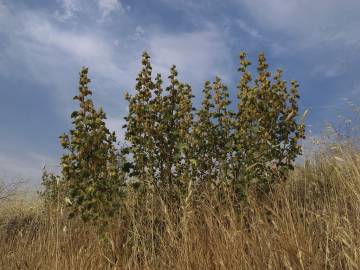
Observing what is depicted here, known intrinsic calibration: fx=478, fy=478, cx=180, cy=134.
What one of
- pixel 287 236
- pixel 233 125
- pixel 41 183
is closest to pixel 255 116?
pixel 233 125

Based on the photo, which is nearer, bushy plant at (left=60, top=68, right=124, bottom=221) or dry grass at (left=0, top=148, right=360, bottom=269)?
dry grass at (left=0, top=148, right=360, bottom=269)

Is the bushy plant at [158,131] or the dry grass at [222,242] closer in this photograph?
the dry grass at [222,242]

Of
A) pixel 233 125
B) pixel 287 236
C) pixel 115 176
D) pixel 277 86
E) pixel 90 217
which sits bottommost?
pixel 287 236

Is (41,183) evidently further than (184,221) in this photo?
Yes

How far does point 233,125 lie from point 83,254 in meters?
2.66

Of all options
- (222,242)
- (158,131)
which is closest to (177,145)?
(158,131)

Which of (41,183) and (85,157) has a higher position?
(41,183)

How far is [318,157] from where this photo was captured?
28.6 ft

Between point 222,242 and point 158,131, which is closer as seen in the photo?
point 222,242

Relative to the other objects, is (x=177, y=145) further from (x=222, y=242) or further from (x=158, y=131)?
(x=222, y=242)

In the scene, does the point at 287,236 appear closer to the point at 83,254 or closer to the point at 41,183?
the point at 83,254

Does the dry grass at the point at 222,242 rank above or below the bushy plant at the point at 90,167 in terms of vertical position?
below

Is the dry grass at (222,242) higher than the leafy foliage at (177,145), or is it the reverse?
the leafy foliage at (177,145)

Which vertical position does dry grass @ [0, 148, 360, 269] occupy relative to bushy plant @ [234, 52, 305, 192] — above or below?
below
